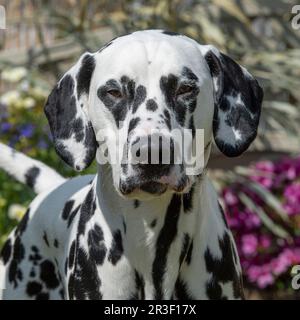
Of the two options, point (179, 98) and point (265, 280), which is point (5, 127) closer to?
point (265, 280)

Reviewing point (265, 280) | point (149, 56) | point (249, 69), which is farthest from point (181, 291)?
point (249, 69)

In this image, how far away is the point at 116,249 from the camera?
293 cm

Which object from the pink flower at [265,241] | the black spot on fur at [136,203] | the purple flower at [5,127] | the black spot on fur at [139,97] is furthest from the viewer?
the pink flower at [265,241]

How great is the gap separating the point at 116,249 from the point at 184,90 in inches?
23.3

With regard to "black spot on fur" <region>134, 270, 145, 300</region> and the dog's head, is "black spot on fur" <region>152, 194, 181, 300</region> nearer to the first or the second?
"black spot on fur" <region>134, 270, 145, 300</region>

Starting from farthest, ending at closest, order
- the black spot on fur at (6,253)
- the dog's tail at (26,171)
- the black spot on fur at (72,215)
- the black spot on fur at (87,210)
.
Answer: the dog's tail at (26,171) → the black spot on fur at (6,253) → the black spot on fur at (72,215) → the black spot on fur at (87,210)

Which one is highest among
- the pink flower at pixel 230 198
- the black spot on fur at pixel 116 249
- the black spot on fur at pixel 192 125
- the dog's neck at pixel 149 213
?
the black spot on fur at pixel 192 125

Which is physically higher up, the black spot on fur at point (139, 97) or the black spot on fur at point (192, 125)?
the black spot on fur at point (139, 97)

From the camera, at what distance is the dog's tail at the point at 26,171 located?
12.4 feet

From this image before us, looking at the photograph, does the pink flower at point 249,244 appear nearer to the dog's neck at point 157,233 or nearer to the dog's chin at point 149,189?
the dog's neck at point 157,233

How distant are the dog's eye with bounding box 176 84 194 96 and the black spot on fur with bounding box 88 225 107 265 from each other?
0.57 m

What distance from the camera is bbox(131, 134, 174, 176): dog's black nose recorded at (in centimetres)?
255

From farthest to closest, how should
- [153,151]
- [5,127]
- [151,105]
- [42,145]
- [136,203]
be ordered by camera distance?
[5,127], [42,145], [136,203], [151,105], [153,151]

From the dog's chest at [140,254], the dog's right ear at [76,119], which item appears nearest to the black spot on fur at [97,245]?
the dog's chest at [140,254]
